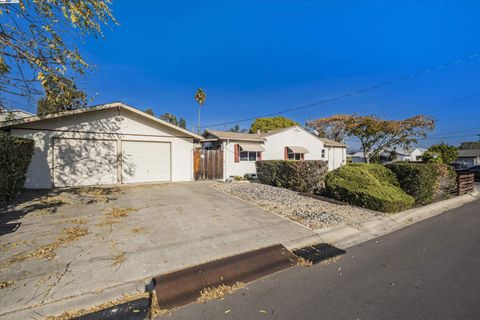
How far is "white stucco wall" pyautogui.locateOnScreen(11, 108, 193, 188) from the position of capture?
9.23 metres

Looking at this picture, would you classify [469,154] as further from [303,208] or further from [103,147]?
[103,147]

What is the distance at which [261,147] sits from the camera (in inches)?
664

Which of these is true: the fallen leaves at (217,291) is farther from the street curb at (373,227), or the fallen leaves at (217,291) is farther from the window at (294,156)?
the window at (294,156)

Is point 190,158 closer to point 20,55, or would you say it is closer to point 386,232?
point 20,55

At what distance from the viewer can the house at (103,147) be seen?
30.6 ft

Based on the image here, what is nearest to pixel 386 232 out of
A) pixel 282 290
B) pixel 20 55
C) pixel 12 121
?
pixel 282 290

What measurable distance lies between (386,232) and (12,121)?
13.3 metres

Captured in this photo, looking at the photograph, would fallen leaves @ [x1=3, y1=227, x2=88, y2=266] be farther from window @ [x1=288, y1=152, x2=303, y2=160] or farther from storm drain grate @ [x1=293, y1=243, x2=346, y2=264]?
window @ [x1=288, y1=152, x2=303, y2=160]

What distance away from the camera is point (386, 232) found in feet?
19.2

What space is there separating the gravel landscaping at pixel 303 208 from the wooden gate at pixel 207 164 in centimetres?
398

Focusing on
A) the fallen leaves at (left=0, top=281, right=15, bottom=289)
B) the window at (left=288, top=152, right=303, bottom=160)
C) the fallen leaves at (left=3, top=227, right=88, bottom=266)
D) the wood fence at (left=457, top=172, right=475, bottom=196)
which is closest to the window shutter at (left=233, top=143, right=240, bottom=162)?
the window at (left=288, top=152, right=303, bottom=160)

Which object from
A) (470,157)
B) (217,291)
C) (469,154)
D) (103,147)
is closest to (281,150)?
(103,147)

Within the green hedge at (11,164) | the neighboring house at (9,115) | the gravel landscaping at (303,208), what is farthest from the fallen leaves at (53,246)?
the neighboring house at (9,115)

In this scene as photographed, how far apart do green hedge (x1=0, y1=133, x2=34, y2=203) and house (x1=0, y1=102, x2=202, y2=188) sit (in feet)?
7.00
